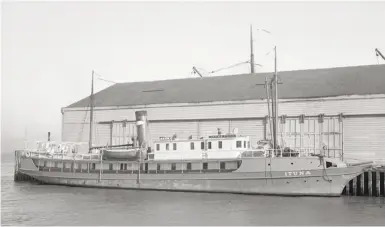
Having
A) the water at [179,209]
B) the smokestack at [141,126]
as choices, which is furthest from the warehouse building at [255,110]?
the water at [179,209]

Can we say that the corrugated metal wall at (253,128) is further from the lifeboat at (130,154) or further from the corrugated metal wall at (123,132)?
the corrugated metal wall at (123,132)

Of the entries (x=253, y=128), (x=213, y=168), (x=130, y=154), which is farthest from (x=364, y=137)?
(x=130, y=154)

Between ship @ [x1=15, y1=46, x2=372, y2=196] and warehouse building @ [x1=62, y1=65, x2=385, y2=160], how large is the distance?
255 centimetres

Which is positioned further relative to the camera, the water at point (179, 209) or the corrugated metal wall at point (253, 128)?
the corrugated metal wall at point (253, 128)

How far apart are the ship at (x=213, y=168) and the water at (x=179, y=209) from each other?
85cm

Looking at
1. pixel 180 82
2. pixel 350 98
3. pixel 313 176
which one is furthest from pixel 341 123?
pixel 180 82

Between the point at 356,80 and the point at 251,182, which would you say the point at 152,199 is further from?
the point at 356,80

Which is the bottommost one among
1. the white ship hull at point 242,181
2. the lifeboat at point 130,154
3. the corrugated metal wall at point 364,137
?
the white ship hull at point 242,181

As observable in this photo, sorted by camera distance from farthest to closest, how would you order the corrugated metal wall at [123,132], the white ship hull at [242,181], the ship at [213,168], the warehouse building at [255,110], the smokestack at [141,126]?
1. the corrugated metal wall at [123,132]
2. the smokestack at [141,126]
3. the warehouse building at [255,110]
4. the ship at [213,168]
5. the white ship hull at [242,181]

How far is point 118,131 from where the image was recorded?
37.9 m

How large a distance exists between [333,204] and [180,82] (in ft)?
70.9

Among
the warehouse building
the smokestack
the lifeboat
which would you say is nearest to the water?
the lifeboat

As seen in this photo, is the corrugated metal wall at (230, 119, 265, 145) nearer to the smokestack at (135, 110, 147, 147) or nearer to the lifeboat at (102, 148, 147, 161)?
the smokestack at (135, 110, 147, 147)

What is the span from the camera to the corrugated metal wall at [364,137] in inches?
1165
